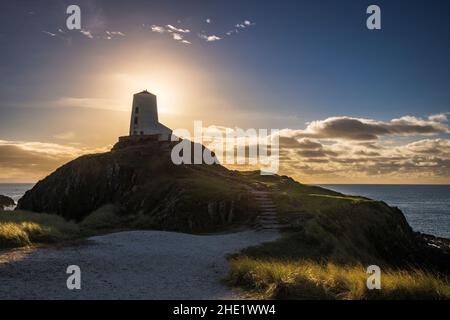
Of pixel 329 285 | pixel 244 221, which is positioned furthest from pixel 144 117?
pixel 329 285

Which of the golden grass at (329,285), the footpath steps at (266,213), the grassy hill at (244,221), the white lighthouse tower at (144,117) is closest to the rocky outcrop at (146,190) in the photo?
the grassy hill at (244,221)

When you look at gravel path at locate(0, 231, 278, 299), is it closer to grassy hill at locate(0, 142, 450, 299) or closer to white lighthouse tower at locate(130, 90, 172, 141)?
grassy hill at locate(0, 142, 450, 299)

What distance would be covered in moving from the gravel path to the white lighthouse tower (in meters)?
44.9

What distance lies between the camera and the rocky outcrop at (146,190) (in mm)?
33531

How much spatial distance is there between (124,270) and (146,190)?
28280 mm

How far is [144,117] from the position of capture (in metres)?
67.6

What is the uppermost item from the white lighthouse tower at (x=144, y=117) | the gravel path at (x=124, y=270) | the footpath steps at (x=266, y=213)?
the white lighthouse tower at (x=144, y=117)

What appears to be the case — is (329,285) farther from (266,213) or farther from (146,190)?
(146,190)

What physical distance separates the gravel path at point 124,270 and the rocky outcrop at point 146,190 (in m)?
9.84

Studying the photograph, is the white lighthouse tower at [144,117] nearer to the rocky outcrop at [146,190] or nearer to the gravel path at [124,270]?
the rocky outcrop at [146,190]
